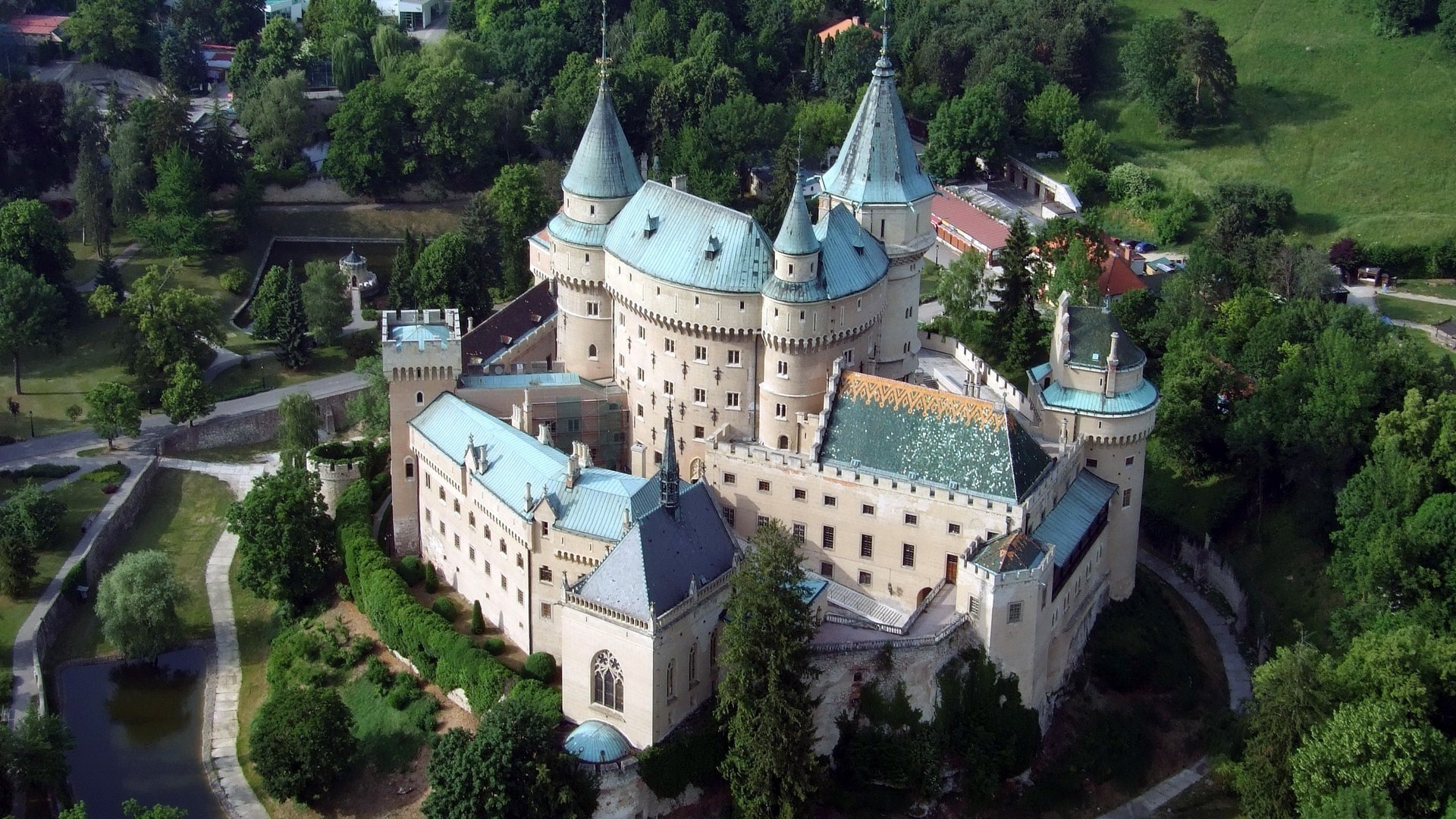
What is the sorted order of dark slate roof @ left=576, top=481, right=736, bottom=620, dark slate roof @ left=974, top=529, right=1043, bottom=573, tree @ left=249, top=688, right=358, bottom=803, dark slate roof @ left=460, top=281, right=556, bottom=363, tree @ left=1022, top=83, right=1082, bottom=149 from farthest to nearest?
tree @ left=1022, top=83, right=1082, bottom=149
dark slate roof @ left=460, top=281, right=556, bottom=363
tree @ left=249, top=688, right=358, bottom=803
dark slate roof @ left=974, top=529, right=1043, bottom=573
dark slate roof @ left=576, top=481, right=736, bottom=620

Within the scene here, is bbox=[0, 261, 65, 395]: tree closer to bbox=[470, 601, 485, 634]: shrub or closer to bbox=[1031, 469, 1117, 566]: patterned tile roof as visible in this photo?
bbox=[470, 601, 485, 634]: shrub

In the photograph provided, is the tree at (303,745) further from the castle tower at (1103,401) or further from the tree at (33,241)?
the tree at (33,241)

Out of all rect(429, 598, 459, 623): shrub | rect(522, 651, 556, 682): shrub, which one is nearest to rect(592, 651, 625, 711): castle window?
rect(522, 651, 556, 682): shrub

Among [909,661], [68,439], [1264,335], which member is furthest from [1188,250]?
[68,439]

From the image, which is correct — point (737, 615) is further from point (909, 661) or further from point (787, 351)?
point (787, 351)

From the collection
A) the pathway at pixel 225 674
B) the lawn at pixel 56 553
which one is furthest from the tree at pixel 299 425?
the lawn at pixel 56 553
